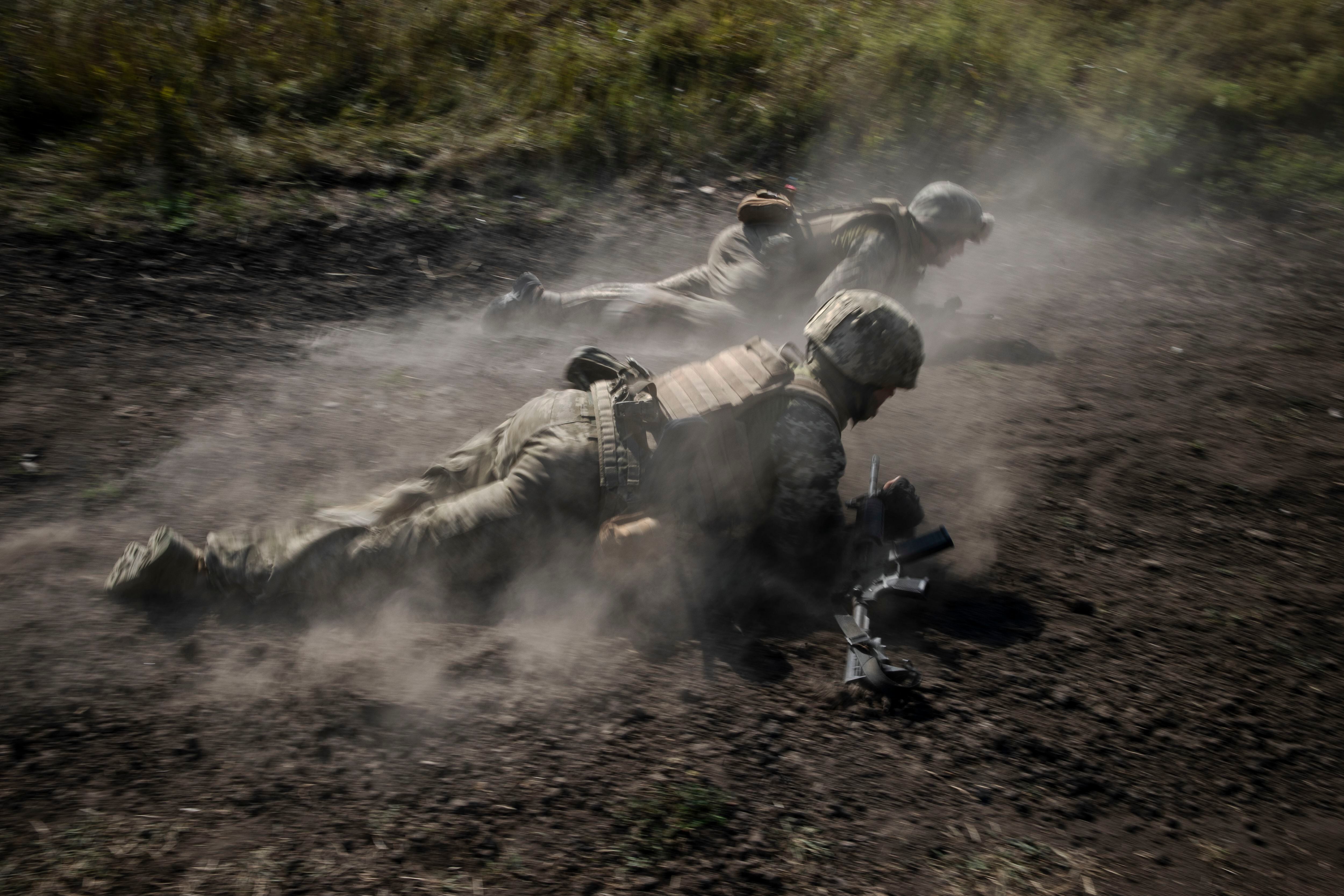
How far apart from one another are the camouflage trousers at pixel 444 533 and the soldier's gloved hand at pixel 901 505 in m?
1.36

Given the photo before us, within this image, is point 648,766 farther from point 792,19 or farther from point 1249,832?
point 792,19

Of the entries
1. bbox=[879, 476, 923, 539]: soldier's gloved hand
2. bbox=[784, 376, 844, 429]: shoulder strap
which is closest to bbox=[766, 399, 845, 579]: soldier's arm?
bbox=[784, 376, 844, 429]: shoulder strap

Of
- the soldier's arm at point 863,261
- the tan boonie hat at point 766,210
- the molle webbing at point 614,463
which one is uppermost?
the tan boonie hat at point 766,210

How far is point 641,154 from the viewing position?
7766 mm

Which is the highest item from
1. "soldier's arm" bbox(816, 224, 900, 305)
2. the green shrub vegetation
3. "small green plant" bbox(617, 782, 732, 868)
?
the green shrub vegetation

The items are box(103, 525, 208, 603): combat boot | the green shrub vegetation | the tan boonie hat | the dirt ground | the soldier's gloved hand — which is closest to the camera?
the dirt ground

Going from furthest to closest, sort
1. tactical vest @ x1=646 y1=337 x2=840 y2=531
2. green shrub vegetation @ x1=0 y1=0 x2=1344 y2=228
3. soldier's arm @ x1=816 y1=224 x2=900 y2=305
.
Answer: green shrub vegetation @ x1=0 y1=0 x2=1344 y2=228, soldier's arm @ x1=816 y1=224 x2=900 y2=305, tactical vest @ x1=646 y1=337 x2=840 y2=531

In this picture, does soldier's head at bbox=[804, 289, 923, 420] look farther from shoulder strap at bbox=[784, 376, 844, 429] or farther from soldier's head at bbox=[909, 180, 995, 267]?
soldier's head at bbox=[909, 180, 995, 267]

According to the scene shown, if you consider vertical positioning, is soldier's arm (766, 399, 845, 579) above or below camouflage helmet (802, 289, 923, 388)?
below

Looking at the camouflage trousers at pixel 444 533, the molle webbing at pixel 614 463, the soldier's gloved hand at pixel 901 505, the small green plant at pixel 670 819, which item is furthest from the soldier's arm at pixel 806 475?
the small green plant at pixel 670 819

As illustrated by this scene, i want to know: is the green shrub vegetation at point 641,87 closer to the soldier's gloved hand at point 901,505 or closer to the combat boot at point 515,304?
the combat boot at point 515,304

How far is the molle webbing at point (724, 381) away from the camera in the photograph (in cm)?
342

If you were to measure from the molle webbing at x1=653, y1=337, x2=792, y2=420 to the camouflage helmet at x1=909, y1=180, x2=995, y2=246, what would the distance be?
2.56m

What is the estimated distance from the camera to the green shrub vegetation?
6.71 meters
